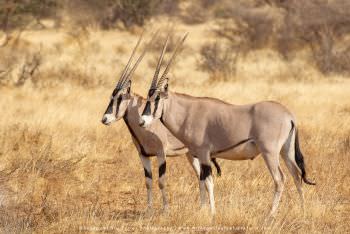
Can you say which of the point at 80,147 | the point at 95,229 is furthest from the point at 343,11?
the point at 95,229

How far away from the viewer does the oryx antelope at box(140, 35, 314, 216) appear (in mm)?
6543

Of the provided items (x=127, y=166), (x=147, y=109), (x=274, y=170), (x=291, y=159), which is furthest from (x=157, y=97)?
(x=127, y=166)

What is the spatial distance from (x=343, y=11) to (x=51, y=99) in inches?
372

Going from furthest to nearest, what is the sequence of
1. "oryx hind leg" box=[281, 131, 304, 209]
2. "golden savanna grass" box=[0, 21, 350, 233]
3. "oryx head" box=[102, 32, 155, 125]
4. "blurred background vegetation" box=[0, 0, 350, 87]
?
1. "blurred background vegetation" box=[0, 0, 350, 87]
2. "oryx head" box=[102, 32, 155, 125]
3. "oryx hind leg" box=[281, 131, 304, 209]
4. "golden savanna grass" box=[0, 21, 350, 233]

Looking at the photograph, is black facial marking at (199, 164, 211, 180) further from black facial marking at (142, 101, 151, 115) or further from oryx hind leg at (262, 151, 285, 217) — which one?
black facial marking at (142, 101, 151, 115)

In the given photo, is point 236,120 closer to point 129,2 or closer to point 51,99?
point 51,99

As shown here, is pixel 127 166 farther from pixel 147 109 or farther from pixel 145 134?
pixel 147 109

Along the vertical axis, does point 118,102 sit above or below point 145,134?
above

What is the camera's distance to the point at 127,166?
9281mm

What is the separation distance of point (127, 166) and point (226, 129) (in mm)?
2846

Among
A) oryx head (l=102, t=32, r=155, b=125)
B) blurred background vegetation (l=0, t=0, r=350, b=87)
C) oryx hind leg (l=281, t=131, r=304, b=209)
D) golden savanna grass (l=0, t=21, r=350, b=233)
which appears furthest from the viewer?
blurred background vegetation (l=0, t=0, r=350, b=87)

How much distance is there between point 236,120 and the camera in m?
6.68

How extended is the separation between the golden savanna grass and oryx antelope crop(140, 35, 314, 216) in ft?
1.27

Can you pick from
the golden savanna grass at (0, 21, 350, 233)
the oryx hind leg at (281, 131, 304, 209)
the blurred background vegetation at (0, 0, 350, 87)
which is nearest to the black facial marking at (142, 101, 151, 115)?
the golden savanna grass at (0, 21, 350, 233)
